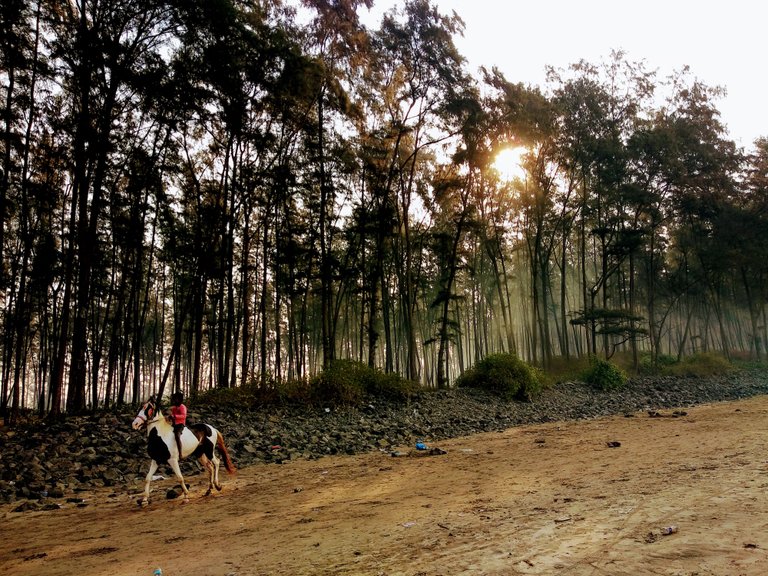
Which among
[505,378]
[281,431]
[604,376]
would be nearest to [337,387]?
[281,431]

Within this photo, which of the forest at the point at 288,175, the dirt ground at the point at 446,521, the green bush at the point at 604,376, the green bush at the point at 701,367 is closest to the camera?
the dirt ground at the point at 446,521

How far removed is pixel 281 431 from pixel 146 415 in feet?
16.4

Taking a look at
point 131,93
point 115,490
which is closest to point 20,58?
point 131,93

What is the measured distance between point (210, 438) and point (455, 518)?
4.04 m

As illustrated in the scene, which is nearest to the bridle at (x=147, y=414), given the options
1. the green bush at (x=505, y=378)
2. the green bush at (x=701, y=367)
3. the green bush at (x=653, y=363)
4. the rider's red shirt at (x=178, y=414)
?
the rider's red shirt at (x=178, y=414)

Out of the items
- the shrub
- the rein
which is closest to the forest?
the shrub

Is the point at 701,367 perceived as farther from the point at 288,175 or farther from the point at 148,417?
the point at 148,417

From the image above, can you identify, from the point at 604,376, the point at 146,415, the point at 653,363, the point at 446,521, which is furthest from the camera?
the point at 653,363

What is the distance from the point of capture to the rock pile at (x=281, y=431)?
7121 millimetres

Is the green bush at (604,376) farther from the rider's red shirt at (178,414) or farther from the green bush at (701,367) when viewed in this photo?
the rider's red shirt at (178,414)

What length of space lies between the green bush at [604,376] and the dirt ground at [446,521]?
13718 millimetres

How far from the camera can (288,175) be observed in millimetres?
17125

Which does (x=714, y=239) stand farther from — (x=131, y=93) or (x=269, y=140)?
(x=131, y=93)

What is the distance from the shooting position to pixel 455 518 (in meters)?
4.18
